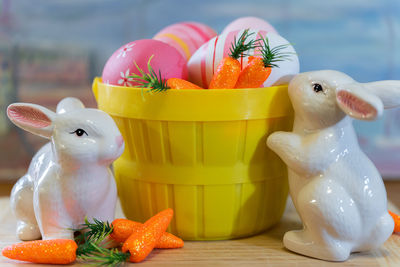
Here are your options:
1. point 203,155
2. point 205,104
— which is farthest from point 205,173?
point 205,104

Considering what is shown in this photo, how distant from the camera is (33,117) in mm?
976

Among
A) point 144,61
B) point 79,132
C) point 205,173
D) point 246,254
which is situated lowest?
point 246,254

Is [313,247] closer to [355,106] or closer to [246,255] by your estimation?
[246,255]

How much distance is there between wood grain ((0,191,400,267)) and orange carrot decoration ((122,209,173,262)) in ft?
0.08

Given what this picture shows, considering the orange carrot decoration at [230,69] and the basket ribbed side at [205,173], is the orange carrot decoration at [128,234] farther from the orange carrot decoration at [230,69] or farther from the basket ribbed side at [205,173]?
the orange carrot decoration at [230,69]

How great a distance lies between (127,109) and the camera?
1.07 meters

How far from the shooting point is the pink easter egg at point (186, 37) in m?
1.24

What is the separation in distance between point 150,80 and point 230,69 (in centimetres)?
16

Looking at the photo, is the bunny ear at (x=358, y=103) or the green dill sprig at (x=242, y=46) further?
the green dill sprig at (x=242, y=46)

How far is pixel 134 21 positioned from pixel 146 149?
0.74m

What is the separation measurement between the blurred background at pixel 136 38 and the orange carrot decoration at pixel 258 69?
0.65 metres

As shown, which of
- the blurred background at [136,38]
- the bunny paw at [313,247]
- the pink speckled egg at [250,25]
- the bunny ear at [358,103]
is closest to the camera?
the bunny ear at [358,103]

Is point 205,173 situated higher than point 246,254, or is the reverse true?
point 205,173

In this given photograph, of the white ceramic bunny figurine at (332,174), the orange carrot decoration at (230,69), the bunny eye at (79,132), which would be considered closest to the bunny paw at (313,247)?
the white ceramic bunny figurine at (332,174)
